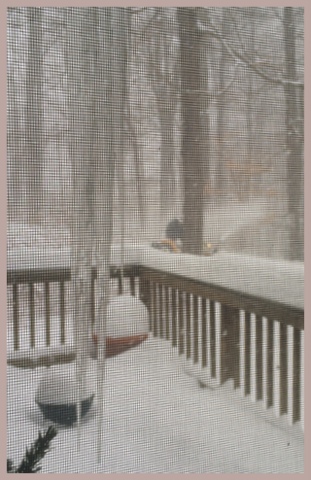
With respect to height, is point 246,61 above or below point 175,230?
above

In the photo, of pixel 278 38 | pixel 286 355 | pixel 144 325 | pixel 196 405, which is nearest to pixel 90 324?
pixel 144 325

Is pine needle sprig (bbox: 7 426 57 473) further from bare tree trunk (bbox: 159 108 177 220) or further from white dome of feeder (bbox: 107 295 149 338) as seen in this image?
bare tree trunk (bbox: 159 108 177 220)

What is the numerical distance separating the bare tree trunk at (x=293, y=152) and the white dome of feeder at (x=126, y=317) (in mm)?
345

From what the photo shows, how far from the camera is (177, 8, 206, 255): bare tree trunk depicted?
1.02m

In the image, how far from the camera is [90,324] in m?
Answer: 0.98

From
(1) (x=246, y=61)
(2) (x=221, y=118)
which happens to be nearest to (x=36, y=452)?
(2) (x=221, y=118)

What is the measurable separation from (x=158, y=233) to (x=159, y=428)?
15.4 inches

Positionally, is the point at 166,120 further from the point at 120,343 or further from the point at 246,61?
the point at 120,343

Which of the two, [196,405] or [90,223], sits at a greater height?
[90,223]

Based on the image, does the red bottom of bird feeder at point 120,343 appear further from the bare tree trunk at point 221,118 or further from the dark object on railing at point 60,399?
the bare tree trunk at point 221,118

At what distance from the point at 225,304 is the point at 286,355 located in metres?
0.18

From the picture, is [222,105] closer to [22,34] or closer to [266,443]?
[22,34]

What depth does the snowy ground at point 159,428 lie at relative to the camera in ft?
3.18

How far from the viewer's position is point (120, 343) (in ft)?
3.30
